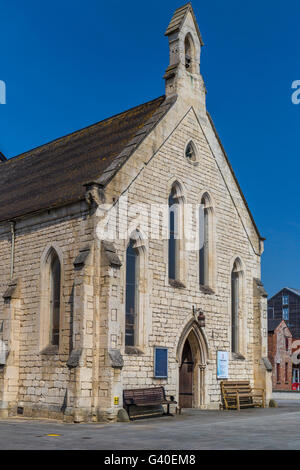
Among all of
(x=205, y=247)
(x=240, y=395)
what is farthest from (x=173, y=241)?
(x=240, y=395)

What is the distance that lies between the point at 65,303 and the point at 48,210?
11.3 ft

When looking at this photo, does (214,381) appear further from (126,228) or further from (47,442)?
(47,442)

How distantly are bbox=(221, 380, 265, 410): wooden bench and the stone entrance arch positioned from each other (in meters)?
1.13

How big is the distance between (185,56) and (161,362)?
1245 centimetres

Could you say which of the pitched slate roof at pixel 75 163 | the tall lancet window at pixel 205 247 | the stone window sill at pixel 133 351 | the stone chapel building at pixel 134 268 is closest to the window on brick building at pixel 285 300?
the stone chapel building at pixel 134 268

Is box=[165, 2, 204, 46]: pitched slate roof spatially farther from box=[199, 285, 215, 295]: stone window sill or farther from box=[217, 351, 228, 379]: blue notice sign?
box=[217, 351, 228, 379]: blue notice sign

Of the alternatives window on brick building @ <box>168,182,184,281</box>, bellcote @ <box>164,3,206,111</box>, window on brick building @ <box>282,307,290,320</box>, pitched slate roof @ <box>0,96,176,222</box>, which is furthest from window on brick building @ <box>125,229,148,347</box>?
window on brick building @ <box>282,307,290,320</box>

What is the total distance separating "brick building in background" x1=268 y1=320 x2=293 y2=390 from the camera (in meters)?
60.6

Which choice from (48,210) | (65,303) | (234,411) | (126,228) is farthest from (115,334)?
(234,411)

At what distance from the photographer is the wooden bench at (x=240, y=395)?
24.5m

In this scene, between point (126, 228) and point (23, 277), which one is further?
point (23, 277)

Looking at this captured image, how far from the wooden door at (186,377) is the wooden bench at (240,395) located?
1365mm

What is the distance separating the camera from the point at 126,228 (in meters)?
21.2

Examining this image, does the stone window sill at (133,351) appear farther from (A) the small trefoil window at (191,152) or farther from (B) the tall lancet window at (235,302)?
(A) the small trefoil window at (191,152)
